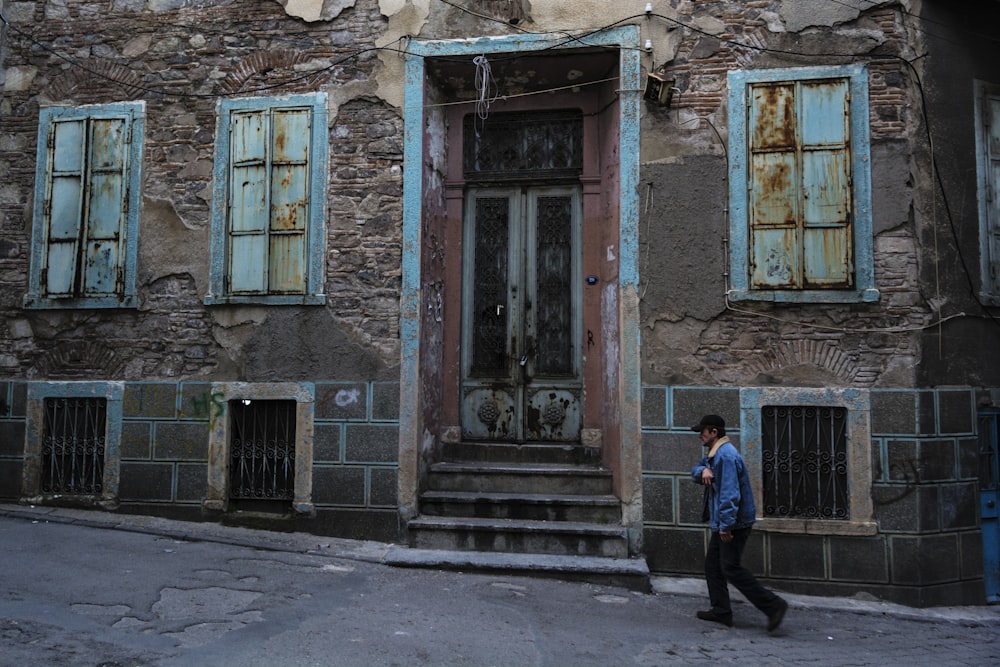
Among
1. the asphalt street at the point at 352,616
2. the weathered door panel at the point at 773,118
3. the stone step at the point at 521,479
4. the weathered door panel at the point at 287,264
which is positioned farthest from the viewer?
the weathered door panel at the point at 287,264

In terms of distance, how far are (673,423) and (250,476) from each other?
3968mm

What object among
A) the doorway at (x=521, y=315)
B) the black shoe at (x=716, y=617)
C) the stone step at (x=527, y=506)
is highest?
the doorway at (x=521, y=315)

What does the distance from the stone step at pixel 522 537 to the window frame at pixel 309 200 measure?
7.75 feet

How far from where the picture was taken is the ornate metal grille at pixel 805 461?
6348mm

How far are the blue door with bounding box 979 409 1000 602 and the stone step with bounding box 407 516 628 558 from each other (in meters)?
3.13

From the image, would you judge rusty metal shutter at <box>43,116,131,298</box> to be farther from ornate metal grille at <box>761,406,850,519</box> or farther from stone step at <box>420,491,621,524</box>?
ornate metal grille at <box>761,406,850,519</box>

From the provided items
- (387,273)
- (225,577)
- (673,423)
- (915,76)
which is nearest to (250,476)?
(225,577)

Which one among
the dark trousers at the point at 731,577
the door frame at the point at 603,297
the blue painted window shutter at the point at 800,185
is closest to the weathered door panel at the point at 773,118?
the blue painted window shutter at the point at 800,185

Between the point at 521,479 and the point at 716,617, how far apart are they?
7.38 feet

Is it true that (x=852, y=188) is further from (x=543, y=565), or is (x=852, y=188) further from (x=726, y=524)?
(x=543, y=565)

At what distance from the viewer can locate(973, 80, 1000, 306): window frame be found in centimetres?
664

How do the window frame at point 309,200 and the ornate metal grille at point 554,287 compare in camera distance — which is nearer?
the window frame at point 309,200

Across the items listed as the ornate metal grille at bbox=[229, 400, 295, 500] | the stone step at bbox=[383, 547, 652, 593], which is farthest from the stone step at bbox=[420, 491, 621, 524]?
the ornate metal grille at bbox=[229, 400, 295, 500]

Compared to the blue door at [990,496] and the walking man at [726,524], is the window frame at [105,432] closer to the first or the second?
the walking man at [726,524]
